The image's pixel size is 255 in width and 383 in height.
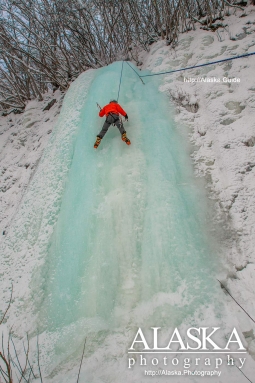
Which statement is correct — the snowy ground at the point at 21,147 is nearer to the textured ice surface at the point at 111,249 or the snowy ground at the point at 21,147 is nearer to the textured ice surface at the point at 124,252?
the textured ice surface at the point at 111,249

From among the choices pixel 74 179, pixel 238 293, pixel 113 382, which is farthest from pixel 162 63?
pixel 113 382

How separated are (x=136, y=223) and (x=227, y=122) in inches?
89.5

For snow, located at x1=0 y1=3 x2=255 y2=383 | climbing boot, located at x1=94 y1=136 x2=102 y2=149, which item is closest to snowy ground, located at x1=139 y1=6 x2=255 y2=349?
snow, located at x1=0 y1=3 x2=255 y2=383

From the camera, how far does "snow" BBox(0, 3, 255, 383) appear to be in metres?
2.41

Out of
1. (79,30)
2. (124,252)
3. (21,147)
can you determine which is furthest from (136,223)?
(79,30)

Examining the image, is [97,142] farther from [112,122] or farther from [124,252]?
[124,252]

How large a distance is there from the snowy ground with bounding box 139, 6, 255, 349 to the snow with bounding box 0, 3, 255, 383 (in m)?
0.02

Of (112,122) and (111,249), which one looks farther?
(112,122)

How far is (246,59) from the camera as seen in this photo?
457 cm

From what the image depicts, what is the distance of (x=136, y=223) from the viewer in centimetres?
306

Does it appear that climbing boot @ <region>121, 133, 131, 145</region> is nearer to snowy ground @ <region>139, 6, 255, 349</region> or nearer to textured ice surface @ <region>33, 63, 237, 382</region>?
textured ice surface @ <region>33, 63, 237, 382</region>

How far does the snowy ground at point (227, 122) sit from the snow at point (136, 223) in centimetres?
2

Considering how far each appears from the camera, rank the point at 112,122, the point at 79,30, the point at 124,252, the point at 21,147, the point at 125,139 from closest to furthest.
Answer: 1. the point at 124,252
2. the point at 125,139
3. the point at 112,122
4. the point at 21,147
5. the point at 79,30

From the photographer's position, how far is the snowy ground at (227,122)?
2750mm
